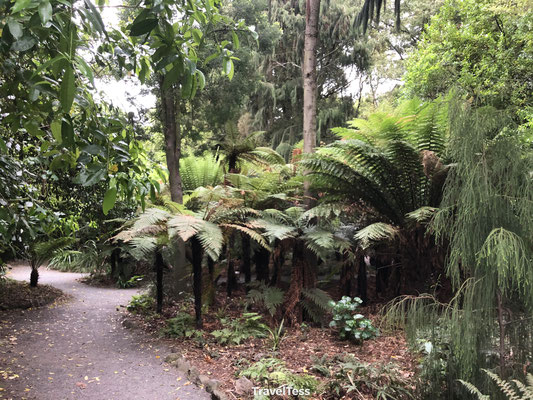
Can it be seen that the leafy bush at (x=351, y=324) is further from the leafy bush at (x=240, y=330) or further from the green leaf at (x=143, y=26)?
the green leaf at (x=143, y=26)

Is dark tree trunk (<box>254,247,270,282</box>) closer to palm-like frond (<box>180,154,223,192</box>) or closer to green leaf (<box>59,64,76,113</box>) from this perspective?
palm-like frond (<box>180,154,223,192</box>)

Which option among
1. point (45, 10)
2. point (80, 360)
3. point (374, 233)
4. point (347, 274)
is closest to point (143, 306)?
point (80, 360)

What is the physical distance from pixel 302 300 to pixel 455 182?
2.45m

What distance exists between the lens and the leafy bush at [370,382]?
252 cm

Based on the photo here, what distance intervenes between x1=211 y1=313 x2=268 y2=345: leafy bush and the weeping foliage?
2083mm

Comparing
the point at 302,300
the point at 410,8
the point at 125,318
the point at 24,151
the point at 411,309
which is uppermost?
the point at 410,8

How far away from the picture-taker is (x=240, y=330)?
3.70 meters

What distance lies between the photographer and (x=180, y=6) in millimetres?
1460

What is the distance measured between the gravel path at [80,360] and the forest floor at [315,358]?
25 cm

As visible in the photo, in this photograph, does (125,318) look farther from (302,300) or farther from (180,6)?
(180,6)

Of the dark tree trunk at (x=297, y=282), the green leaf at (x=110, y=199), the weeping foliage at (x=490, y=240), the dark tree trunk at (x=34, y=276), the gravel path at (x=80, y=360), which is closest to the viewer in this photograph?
the green leaf at (x=110, y=199)

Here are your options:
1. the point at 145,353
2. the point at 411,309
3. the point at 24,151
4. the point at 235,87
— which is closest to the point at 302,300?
the point at 145,353

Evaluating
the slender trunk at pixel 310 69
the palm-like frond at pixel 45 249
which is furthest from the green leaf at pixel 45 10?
the palm-like frond at pixel 45 249

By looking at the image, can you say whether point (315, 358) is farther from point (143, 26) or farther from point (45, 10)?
point (45, 10)
